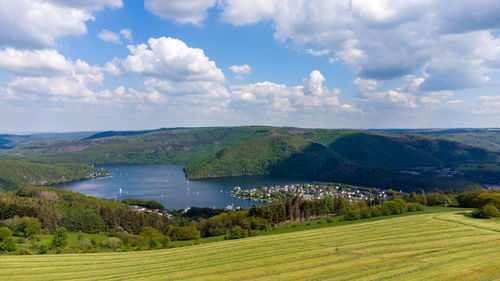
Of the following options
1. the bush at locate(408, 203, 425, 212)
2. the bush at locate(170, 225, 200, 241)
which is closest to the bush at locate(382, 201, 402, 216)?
the bush at locate(408, 203, 425, 212)

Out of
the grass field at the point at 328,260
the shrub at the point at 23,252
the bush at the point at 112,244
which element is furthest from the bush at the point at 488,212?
the shrub at the point at 23,252

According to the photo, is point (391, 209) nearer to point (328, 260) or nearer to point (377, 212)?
point (377, 212)

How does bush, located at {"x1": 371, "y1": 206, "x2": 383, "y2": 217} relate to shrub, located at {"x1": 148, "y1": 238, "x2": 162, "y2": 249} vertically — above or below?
above

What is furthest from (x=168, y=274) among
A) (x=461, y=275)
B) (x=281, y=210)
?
(x=281, y=210)

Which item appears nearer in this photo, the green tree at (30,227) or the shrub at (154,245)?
the shrub at (154,245)

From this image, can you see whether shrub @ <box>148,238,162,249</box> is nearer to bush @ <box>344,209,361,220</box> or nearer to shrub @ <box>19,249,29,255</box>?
shrub @ <box>19,249,29,255</box>

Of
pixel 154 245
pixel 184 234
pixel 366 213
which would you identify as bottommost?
pixel 184 234

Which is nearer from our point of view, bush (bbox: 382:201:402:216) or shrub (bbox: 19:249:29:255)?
shrub (bbox: 19:249:29:255)

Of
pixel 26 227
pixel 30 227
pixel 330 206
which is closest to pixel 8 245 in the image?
pixel 30 227

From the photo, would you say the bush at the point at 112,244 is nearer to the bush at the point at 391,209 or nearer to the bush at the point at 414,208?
the bush at the point at 391,209
